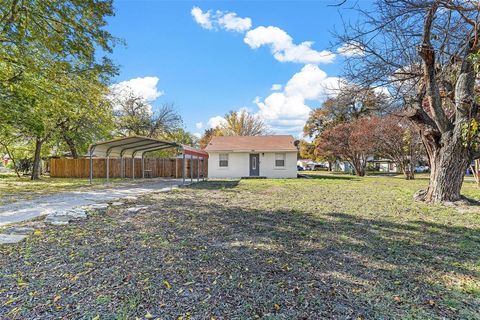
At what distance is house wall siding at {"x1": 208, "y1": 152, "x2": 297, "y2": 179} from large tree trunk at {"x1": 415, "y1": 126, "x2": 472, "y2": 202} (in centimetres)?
1217

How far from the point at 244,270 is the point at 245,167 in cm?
1759

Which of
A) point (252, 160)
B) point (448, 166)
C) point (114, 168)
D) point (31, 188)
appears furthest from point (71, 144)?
point (448, 166)

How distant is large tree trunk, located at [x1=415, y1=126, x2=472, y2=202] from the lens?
7.71m

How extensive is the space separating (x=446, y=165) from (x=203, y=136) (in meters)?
36.7

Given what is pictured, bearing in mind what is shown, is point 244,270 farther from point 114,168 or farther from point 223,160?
point 114,168

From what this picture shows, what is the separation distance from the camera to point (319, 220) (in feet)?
19.2

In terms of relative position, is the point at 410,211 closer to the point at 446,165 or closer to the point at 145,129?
the point at 446,165

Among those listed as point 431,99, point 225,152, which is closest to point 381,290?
point 431,99

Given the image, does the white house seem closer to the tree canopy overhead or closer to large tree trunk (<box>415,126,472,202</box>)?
the tree canopy overhead

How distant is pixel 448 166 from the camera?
7855 mm

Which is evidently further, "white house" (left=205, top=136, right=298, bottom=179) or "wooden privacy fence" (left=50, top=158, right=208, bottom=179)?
"wooden privacy fence" (left=50, top=158, right=208, bottom=179)

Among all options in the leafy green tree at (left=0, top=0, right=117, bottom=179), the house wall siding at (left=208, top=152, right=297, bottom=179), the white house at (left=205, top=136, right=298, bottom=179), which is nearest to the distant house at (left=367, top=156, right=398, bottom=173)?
the house wall siding at (left=208, top=152, right=297, bottom=179)

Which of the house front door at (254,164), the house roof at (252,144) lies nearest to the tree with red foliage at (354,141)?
the house roof at (252,144)

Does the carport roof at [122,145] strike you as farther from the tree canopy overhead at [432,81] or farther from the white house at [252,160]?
the tree canopy overhead at [432,81]
